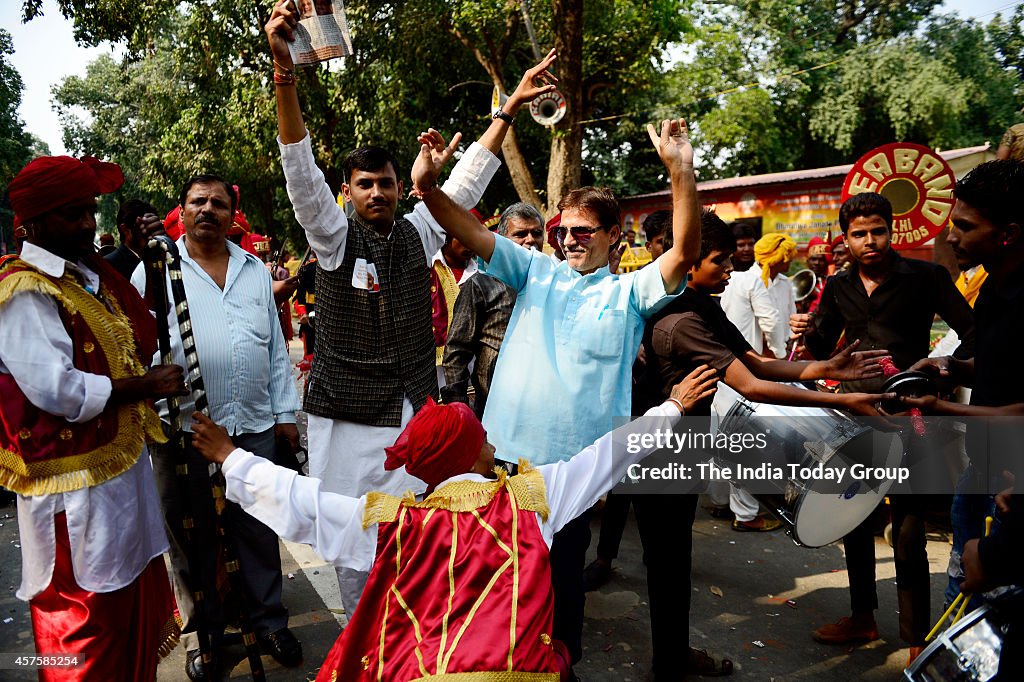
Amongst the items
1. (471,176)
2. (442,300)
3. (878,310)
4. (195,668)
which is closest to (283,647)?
(195,668)

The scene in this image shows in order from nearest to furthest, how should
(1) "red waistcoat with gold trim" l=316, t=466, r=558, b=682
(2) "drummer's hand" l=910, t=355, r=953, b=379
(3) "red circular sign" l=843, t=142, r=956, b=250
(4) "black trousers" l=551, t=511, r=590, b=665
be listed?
(1) "red waistcoat with gold trim" l=316, t=466, r=558, b=682
(4) "black trousers" l=551, t=511, r=590, b=665
(2) "drummer's hand" l=910, t=355, r=953, b=379
(3) "red circular sign" l=843, t=142, r=956, b=250

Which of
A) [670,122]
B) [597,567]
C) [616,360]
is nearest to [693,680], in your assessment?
[597,567]

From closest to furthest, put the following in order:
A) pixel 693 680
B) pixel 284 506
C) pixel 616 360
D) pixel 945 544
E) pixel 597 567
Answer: pixel 284 506
pixel 616 360
pixel 693 680
pixel 597 567
pixel 945 544

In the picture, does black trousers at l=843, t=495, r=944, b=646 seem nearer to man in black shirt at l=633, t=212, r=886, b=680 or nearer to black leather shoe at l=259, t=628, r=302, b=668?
man in black shirt at l=633, t=212, r=886, b=680

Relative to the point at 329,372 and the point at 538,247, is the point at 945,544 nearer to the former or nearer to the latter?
the point at 538,247

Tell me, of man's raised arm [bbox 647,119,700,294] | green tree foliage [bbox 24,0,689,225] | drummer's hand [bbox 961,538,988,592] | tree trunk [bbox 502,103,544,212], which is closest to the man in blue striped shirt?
man's raised arm [bbox 647,119,700,294]

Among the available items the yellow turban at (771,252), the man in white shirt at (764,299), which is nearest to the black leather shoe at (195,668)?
the man in white shirt at (764,299)

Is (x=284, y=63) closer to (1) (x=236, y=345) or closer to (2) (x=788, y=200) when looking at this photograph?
(1) (x=236, y=345)

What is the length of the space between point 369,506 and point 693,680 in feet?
7.02

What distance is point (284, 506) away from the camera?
2.35m

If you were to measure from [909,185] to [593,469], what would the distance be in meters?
4.13

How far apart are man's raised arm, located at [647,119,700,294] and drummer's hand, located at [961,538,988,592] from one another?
127 cm

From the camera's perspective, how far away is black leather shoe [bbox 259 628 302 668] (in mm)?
3666

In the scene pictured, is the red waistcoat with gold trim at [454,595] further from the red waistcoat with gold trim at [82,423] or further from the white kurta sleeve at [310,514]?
the red waistcoat with gold trim at [82,423]
